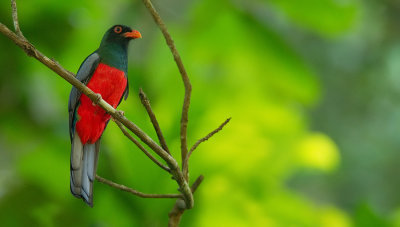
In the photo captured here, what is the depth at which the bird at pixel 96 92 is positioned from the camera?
1.10 meters

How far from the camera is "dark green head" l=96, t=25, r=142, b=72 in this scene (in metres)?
1.14

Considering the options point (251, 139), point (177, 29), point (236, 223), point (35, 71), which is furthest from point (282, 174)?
point (35, 71)

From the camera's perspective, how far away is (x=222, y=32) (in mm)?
2600

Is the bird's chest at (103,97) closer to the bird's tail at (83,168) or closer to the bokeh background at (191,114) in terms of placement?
the bird's tail at (83,168)

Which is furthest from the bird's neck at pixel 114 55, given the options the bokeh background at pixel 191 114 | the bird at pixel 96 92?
the bokeh background at pixel 191 114

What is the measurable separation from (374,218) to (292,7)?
104 cm

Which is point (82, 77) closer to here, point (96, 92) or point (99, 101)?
point (96, 92)

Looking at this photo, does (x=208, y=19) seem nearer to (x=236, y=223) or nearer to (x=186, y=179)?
(x=236, y=223)

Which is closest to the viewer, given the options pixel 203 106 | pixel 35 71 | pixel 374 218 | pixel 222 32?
pixel 203 106

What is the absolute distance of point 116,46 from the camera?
118 centimetres

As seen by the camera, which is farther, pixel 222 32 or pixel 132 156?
pixel 222 32

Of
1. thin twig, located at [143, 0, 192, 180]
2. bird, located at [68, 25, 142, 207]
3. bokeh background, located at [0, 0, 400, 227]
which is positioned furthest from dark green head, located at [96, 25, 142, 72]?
bokeh background, located at [0, 0, 400, 227]

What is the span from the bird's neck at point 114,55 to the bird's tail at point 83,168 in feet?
0.50

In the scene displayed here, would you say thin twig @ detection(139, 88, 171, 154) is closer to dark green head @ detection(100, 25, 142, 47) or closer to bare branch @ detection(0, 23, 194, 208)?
bare branch @ detection(0, 23, 194, 208)
